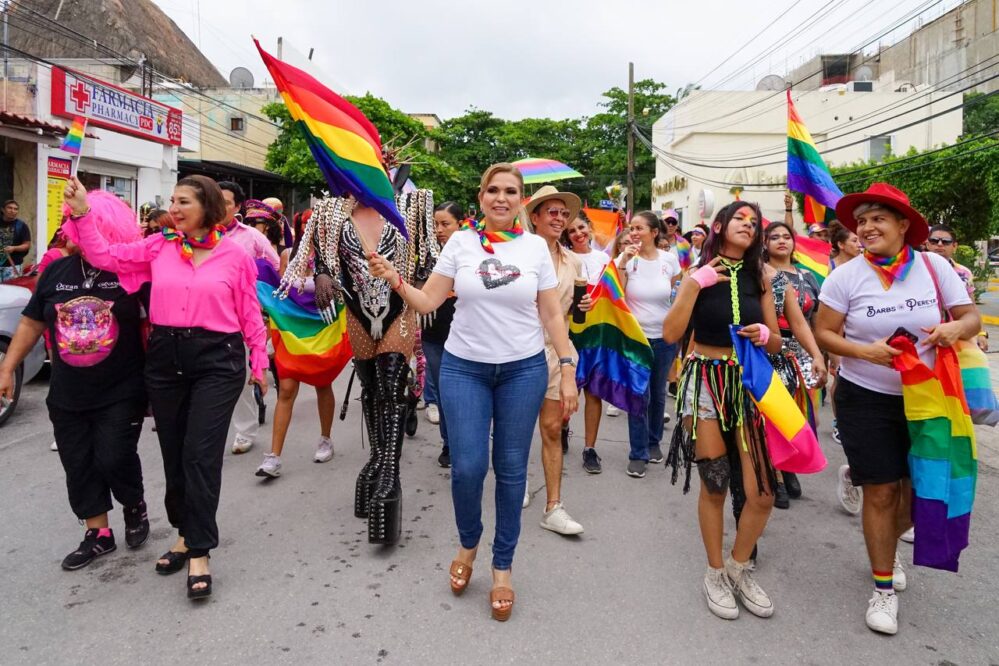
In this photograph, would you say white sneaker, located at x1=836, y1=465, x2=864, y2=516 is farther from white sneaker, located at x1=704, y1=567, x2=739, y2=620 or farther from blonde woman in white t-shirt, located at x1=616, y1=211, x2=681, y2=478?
white sneaker, located at x1=704, y1=567, x2=739, y2=620

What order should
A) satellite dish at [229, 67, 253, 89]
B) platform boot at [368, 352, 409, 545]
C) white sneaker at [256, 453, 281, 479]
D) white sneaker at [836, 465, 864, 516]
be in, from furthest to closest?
satellite dish at [229, 67, 253, 89] → white sneaker at [256, 453, 281, 479] → white sneaker at [836, 465, 864, 516] → platform boot at [368, 352, 409, 545]

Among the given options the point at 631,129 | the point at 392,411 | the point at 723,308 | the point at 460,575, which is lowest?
the point at 460,575

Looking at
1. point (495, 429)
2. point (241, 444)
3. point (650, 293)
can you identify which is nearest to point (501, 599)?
point (495, 429)

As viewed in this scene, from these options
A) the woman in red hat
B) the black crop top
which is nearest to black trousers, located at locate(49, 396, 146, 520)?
the black crop top

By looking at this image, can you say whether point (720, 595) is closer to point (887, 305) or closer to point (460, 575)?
point (460, 575)

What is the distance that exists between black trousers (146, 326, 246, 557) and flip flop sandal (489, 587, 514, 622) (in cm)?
136

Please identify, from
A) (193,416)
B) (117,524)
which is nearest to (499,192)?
(193,416)

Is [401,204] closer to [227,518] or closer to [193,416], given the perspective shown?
[193,416]

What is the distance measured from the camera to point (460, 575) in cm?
332

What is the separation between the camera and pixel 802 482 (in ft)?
17.3

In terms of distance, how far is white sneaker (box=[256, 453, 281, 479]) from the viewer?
4965 millimetres

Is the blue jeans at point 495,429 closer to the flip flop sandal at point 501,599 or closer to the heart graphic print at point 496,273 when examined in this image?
the flip flop sandal at point 501,599

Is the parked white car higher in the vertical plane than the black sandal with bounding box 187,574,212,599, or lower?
higher

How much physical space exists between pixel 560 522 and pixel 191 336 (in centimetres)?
227
